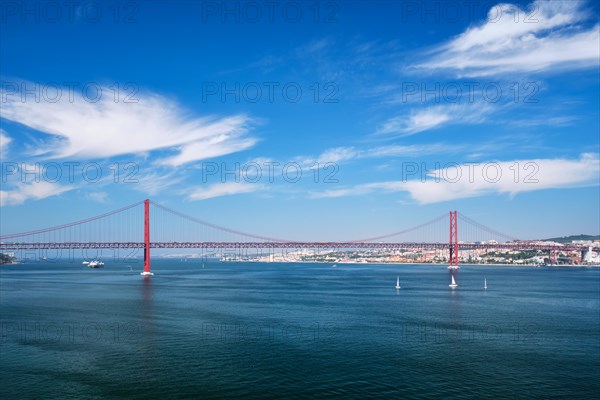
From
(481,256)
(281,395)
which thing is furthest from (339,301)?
(481,256)

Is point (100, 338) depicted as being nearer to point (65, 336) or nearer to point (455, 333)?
point (65, 336)

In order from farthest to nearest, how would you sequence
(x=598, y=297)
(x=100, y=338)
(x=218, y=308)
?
(x=598, y=297)
(x=218, y=308)
(x=100, y=338)

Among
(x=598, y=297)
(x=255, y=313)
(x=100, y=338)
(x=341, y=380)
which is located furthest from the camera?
(x=598, y=297)

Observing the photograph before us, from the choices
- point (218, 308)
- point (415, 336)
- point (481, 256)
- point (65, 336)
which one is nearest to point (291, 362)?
point (415, 336)

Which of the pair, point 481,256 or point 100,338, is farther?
point 481,256

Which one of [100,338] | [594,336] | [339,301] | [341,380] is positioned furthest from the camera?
[339,301]

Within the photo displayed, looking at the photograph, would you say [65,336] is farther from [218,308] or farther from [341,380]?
[341,380]

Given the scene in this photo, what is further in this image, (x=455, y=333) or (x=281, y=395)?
(x=455, y=333)

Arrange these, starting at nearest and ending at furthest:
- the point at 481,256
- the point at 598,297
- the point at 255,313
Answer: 1. the point at 255,313
2. the point at 598,297
3. the point at 481,256
